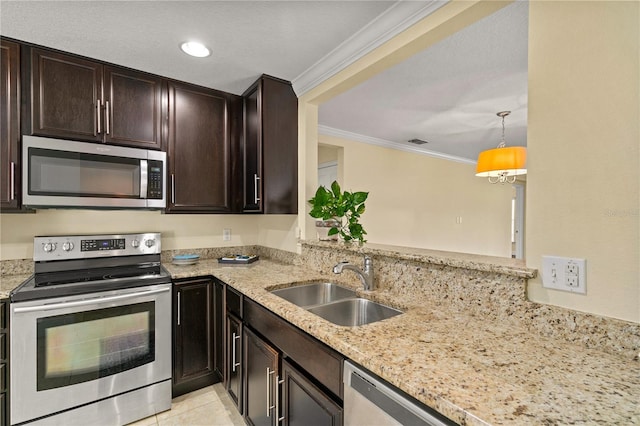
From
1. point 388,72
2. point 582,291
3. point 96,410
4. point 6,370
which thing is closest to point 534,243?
point 582,291

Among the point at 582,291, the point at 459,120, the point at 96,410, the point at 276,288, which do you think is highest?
the point at 459,120

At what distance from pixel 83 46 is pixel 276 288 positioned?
1923 mm

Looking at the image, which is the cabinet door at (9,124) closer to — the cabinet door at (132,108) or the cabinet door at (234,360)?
the cabinet door at (132,108)

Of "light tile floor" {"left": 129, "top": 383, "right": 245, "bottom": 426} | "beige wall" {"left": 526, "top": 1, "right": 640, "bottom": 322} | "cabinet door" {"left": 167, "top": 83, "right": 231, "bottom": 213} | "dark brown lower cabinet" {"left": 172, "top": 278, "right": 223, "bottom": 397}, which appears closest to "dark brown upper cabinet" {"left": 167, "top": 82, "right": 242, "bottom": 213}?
"cabinet door" {"left": 167, "top": 83, "right": 231, "bottom": 213}

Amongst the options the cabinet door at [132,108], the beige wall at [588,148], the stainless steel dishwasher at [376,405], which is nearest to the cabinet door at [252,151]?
the cabinet door at [132,108]

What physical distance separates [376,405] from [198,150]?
2.21 metres

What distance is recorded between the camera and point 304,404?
4.08ft

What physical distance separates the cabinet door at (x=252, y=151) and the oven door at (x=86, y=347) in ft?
2.86

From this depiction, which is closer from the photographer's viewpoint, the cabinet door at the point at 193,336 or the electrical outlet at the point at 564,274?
the electrical outlet at the point at 564,274

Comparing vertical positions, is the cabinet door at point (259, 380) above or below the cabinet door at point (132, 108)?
below

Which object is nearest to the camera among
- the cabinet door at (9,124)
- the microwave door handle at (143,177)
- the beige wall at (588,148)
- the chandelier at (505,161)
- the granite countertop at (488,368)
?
the granite countertop at (488,368)

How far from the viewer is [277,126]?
2.34 m

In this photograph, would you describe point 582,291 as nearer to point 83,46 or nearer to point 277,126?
point 277,126

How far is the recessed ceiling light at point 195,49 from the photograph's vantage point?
1823mm
